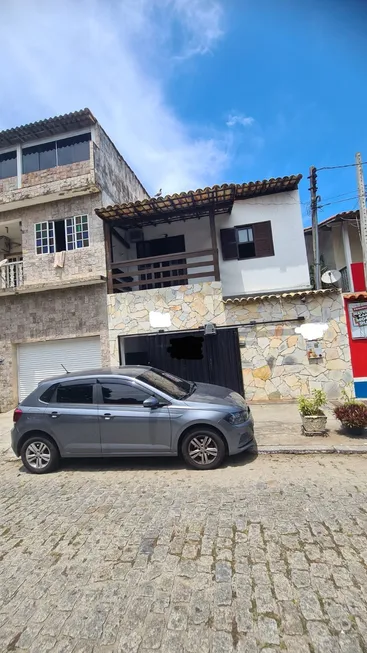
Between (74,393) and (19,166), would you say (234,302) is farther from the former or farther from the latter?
(19,166)

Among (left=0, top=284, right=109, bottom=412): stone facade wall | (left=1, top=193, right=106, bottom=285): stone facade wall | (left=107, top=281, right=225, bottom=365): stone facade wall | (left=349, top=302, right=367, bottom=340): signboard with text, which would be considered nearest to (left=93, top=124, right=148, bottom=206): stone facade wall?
(left=1, top=193, right=106, bottom=285): stone facade wall

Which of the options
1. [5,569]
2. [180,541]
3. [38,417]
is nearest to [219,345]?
[38,417]

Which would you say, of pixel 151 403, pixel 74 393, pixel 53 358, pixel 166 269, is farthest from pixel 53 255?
pixel 151 403

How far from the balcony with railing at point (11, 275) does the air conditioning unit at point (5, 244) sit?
7.31 feet

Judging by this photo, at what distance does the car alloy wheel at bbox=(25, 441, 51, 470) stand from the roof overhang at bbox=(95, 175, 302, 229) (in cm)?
725

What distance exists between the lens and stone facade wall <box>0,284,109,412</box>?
1091 cm

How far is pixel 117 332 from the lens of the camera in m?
10.7

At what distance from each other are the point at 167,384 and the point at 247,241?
277 inches

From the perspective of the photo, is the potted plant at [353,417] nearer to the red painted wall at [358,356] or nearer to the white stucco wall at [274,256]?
the red painted wall at [358,356]

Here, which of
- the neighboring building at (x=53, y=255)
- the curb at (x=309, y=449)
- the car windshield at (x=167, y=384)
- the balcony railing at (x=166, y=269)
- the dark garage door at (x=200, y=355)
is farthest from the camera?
the neighboring building at (x=53, y=255)

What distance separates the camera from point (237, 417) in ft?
17.1

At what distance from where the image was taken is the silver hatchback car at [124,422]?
16.8ft

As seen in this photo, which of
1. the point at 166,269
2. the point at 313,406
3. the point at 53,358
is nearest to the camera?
the point at 313,406

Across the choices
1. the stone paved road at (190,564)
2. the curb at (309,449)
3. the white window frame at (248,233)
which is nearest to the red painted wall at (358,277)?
the white window frame at (248,233)
